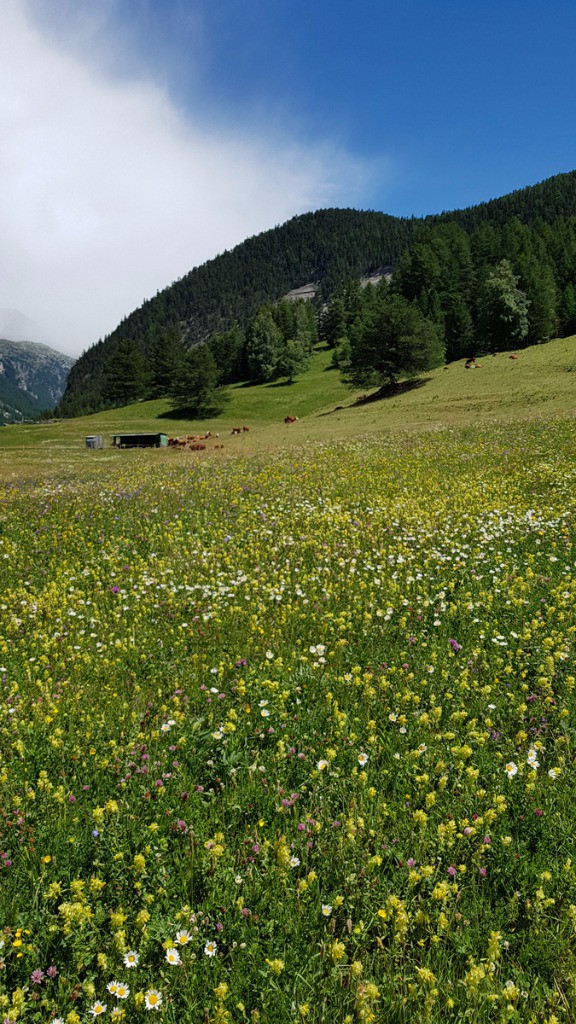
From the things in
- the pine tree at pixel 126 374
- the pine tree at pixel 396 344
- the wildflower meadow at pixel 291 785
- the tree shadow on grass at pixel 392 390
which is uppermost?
the pine tree at pixel 126 374

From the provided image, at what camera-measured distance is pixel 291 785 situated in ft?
15.4

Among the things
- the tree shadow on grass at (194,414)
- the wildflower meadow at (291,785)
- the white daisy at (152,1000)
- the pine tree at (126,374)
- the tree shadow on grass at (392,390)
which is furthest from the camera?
the pine tree at (126,374)

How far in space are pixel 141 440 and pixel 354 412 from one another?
24.5m

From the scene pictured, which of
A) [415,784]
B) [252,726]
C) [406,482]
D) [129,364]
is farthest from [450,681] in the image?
[129,364]

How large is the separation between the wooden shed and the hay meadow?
4365 cm

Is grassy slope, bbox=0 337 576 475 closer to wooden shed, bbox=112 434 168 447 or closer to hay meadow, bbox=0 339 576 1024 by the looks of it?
wooden shed, bbox=112 434 168 447

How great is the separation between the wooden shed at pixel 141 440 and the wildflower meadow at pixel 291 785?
44.5 m

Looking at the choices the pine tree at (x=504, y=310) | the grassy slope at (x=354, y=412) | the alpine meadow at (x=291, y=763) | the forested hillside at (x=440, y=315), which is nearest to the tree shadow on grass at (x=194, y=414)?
the grassy slope at (x=354, y=412)

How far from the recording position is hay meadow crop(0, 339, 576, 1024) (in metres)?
3.12

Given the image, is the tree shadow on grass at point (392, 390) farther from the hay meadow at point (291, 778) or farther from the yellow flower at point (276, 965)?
the yellow flower at point (276, 965)

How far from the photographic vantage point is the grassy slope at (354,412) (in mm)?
37312

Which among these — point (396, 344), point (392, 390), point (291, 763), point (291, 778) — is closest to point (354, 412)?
point (392, 390)

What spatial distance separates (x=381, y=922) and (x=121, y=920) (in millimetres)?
1814

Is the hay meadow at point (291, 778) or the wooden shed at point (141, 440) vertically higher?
the wooden shed at point (141, 440)
